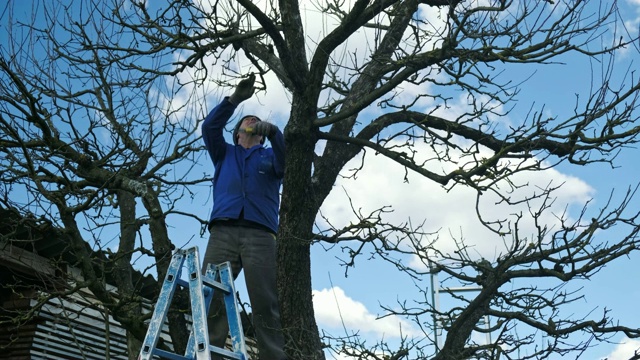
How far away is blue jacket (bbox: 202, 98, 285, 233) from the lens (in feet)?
17.5

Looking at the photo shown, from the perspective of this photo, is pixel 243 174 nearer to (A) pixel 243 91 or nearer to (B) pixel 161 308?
(A) pixel 243 91

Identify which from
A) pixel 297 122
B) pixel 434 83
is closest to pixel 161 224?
pixel 297 122

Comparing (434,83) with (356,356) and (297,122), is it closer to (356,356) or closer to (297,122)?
(297,122)

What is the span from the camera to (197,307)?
424 centimetres

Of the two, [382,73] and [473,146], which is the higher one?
[382,73]

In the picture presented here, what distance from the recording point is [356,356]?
5.20 metres

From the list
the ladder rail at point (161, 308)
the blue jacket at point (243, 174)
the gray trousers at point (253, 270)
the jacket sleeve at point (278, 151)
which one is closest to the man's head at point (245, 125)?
the blue jacket at point (243, 174)

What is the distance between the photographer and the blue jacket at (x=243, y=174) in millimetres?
5324

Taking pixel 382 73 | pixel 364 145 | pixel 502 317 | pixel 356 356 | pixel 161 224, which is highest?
pixel 382 73

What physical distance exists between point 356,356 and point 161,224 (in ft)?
7.18

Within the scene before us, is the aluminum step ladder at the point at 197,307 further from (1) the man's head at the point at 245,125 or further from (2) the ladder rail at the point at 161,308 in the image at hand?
(1) the man's head at the point at 245,125

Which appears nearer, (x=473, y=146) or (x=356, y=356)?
(x=356, y=356)

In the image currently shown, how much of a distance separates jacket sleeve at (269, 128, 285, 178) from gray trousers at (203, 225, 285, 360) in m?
0.54

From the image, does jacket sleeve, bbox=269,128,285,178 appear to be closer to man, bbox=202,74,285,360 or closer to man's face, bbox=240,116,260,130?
man, bbox=202,74,285,360
